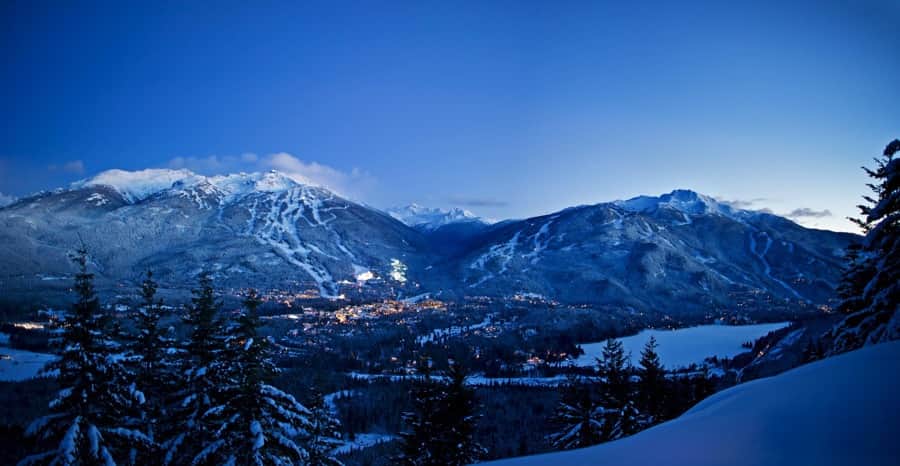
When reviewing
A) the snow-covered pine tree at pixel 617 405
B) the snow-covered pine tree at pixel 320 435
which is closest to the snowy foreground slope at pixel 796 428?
the snow-covered pine tree at pixel 320 435

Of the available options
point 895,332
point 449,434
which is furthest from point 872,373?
point 449,434

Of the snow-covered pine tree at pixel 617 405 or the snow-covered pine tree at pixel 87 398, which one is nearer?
the snow-covered pine tree at pixel 87 398

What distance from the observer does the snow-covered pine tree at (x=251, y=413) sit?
15508 mm

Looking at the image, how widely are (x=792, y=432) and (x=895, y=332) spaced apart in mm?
11595

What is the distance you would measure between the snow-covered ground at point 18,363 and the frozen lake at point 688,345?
185004 mm

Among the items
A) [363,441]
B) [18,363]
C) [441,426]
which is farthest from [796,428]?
[18,363]

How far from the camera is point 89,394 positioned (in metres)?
15.2

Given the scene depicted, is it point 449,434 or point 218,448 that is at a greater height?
point 218,448

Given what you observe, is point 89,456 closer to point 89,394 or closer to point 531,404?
point 89,394

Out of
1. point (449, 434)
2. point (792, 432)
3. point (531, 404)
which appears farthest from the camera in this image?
point (531, 404)

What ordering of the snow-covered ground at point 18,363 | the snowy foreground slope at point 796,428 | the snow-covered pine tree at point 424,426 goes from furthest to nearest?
the snow-covered ground at point 18,363
the snow-covered pine tree at point 424,426
the snowy foreground slope at point 796,428

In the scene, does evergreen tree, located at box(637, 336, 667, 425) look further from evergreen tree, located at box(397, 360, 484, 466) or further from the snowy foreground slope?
the snowy foreground slope

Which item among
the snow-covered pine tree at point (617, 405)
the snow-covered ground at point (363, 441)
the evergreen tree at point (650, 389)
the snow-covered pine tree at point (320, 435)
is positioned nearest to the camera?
the snow-covered pine tree at point (320, 435)

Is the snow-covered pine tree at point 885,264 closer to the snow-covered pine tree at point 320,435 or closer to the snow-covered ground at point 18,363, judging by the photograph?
the snow-covered pine tree at point 320,435
